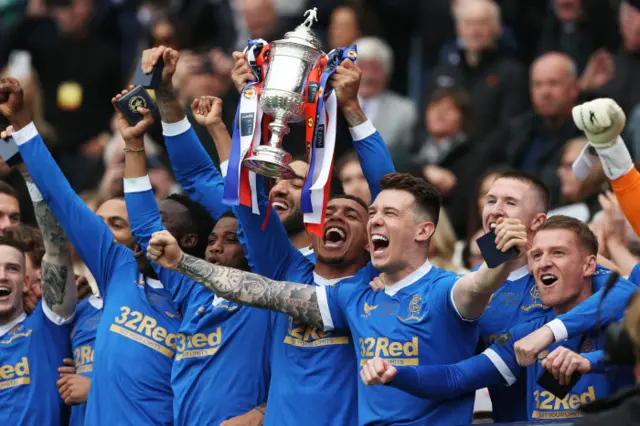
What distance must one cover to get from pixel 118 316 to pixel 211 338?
24.8 inches

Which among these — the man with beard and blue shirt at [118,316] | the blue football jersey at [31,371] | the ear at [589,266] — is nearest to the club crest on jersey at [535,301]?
the ear at [589,266]

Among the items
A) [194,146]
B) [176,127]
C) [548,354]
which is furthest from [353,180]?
[548,354]

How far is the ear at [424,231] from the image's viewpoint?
675cm

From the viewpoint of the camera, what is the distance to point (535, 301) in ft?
22.4

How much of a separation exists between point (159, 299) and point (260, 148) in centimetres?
147

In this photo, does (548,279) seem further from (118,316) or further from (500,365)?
(118,316)

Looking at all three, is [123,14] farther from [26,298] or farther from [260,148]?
[260,148]

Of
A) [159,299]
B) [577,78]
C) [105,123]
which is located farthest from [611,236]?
[105,123]

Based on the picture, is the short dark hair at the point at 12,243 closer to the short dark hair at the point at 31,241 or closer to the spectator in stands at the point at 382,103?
the short dark hair at the point at 31,241

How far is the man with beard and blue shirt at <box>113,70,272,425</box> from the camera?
7.17 m

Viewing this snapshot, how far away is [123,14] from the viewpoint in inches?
580

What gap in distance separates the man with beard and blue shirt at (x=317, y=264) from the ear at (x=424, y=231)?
0.41 meters

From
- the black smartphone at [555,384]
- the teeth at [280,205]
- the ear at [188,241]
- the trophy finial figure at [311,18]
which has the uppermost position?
the trophy finial figure at [311,18]

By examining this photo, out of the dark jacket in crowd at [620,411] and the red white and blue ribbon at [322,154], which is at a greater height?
the red white and blue ribbon at [322,154]
